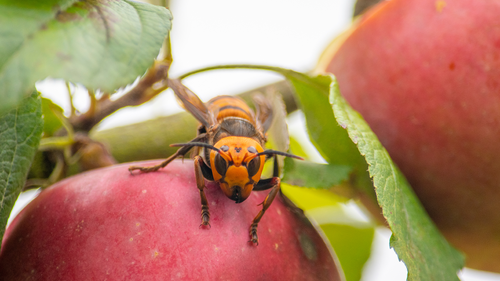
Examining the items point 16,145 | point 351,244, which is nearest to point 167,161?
point 16,145

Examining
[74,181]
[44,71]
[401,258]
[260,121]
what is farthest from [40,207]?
[401,258]

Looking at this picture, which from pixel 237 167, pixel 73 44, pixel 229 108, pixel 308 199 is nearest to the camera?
pixel 73 44

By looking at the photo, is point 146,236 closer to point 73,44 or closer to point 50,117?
point 73,44

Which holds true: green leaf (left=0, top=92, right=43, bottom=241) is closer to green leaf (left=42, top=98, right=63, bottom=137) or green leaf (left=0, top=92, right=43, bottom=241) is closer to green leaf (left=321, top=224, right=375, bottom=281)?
green leaf (left=42, top=98, right=63, bottom=137)

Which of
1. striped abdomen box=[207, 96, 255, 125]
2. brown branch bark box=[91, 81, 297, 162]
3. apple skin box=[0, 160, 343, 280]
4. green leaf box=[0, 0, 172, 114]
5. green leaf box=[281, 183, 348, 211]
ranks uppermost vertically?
green leaf box=[0, 0, 172, 114]

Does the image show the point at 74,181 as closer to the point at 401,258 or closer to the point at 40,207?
the point at 40,207

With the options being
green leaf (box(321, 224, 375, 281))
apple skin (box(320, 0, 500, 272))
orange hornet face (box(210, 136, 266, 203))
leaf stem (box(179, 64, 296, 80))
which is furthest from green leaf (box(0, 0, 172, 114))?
green leaf (box(321, 224, 375, 281))
